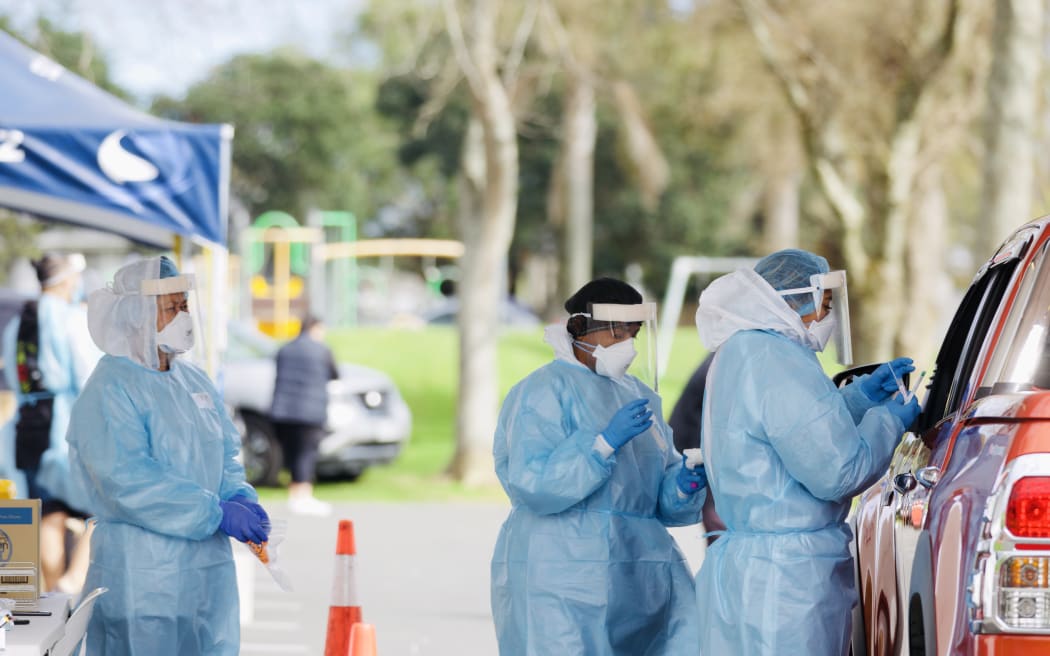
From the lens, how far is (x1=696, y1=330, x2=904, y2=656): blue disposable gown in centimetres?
470

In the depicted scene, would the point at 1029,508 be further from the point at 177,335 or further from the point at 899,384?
the point at 177,335

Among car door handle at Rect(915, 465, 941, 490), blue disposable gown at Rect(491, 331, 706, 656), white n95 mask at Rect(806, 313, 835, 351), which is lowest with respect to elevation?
blue disposable gown at Rect(491, 331, 706, 656)

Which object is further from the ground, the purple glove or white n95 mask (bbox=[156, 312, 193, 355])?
white n95 mask (bbox=[156, 312, 193, 355])

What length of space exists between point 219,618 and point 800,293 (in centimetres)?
225

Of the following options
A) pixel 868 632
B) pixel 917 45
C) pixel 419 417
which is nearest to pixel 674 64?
pixel 419 417

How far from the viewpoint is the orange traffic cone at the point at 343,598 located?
23.8ft

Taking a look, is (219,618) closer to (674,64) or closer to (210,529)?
(210,529)

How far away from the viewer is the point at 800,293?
4.98 meters

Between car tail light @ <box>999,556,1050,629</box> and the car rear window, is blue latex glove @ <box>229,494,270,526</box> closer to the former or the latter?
the car rear window

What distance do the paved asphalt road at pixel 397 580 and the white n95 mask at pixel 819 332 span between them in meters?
4.59

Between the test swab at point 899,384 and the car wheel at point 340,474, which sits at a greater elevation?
the test swab at point 899,384

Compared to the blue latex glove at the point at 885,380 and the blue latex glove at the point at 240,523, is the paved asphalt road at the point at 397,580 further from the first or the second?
the blue latex glove at the point at 885,380

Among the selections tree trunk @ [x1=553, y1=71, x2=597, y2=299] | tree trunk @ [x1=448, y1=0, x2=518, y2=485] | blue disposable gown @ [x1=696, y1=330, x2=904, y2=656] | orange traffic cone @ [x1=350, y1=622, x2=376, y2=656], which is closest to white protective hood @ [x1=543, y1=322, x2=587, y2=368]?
blue disposable gown @ [x1=696, y1=330, x2=904, y2=656]

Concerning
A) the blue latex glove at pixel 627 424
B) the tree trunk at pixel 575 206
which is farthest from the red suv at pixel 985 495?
the tree trunk at pixel 575 206
